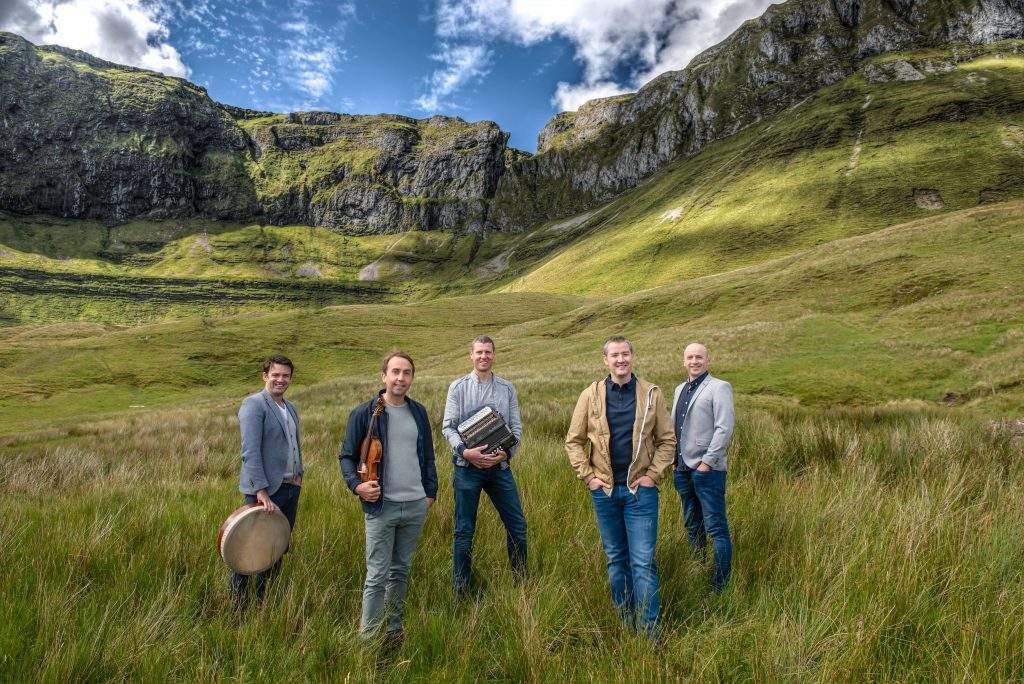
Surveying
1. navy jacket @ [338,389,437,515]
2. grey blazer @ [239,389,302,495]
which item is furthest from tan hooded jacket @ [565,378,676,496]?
grey blazer @ [239,389,302,495]

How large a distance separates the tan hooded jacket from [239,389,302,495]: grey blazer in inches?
104

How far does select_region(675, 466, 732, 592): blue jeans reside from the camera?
12.9 feet

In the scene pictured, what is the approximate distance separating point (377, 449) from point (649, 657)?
2.17 meters

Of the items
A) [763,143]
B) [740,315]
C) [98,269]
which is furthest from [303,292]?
[740,315]

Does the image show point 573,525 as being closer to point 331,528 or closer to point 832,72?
point 331,528

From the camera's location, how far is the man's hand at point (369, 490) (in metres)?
3.35

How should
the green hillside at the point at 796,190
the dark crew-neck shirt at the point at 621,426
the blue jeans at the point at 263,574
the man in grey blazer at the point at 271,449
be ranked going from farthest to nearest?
the green hillside at the point at 796,190 < the man in grey blazer at the point at 271,449 < the dark crew-neck shirt at the point at 621,426 < the blue jeans at the point at 263,574

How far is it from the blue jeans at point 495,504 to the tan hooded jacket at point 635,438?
865 millimetres

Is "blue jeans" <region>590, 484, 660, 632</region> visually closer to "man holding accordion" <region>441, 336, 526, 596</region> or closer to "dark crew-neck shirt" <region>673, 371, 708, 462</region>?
"man holding accordion" <region>441, 336, 526, 596</region>

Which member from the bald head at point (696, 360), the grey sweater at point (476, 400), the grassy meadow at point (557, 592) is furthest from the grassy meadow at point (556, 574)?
the bald head at point (696, 360)

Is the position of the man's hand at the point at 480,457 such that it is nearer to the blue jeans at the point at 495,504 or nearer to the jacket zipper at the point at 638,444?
the blue jeans at the point at 495,504

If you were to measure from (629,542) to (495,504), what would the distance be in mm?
1284

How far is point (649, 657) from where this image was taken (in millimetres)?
2350

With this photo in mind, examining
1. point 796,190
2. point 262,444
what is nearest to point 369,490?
point 262,444
